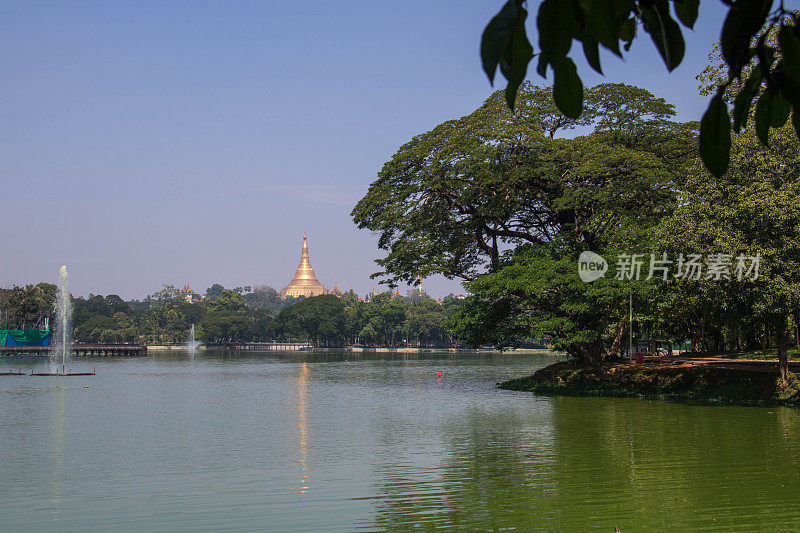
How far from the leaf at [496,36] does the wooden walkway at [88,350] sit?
289 ft

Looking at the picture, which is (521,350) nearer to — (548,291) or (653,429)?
(548,291)

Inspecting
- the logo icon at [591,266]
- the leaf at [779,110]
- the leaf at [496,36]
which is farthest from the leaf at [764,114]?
the logo icon at [591,266]

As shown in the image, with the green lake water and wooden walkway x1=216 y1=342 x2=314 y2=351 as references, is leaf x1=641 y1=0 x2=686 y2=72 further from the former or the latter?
wooden walkway x1=216 y1=342 x2=314 y2=351

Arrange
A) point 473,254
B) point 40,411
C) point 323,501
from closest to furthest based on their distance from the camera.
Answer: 1. point 323,501
2. point 40,411
3. point 473,254

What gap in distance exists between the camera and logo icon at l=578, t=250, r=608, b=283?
28031 millimetres

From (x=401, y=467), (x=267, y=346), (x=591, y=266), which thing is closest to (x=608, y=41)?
(x=401, y=467)

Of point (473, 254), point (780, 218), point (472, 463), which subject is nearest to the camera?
point (472, 463)

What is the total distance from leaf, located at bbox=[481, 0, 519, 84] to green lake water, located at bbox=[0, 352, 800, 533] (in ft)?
28.3

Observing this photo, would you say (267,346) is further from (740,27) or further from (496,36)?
(740,27)

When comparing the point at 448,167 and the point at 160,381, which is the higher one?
the point at 448,167

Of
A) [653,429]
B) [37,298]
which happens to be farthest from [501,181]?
[37,298]

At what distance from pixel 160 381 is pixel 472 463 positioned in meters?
31.7

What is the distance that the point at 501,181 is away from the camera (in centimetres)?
2994

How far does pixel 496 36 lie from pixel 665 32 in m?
0.44
